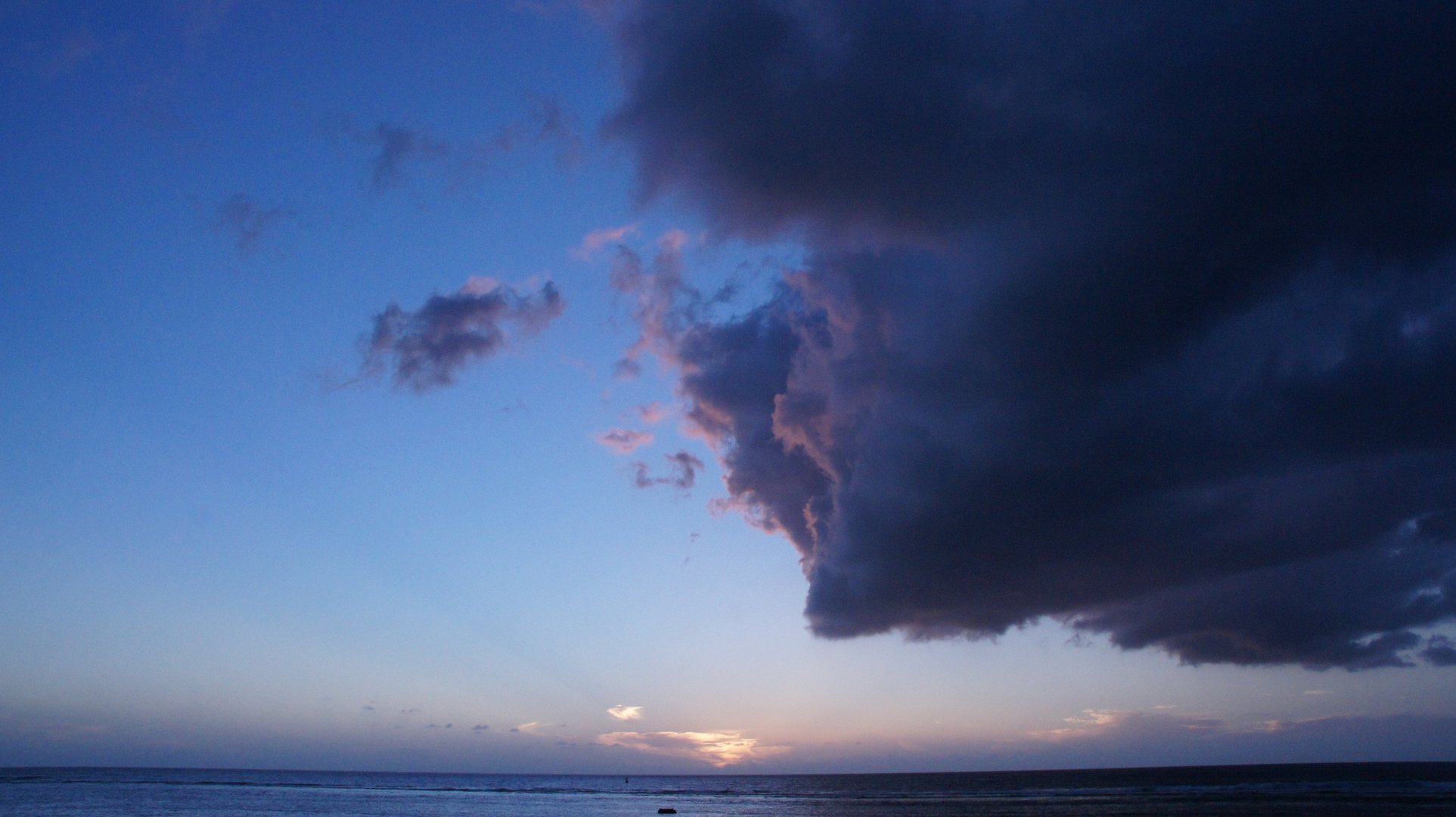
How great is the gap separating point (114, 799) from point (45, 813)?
36.5 meters

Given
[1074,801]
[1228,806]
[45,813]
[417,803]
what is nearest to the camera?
[45,813]

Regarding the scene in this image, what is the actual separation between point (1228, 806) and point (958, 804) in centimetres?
3047

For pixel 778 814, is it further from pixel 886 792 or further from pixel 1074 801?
pixel 886 792

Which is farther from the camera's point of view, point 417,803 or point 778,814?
point 417,803

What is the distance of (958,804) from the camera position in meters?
98.6

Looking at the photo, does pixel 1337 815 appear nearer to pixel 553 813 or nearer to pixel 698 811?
pixel 698 811

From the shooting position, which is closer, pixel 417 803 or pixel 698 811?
pixel 698 811

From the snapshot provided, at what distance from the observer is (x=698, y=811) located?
324ft

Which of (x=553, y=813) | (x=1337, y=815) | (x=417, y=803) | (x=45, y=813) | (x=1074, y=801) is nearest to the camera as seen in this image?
(x=1337, y=815)

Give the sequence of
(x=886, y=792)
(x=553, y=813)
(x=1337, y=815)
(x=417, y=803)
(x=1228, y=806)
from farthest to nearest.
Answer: (x=886, y=792) < (x=417, y=803) < (x=553, y=813) < (x=1228, y=806) < (x=1337, y=815)

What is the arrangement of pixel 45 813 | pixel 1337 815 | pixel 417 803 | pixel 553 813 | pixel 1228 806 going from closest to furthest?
pixel 1337 815 < pixel 45 813 < pixel 1228 806 < pixel 553 813 < pixel 417 803

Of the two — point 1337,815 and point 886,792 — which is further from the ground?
point 1337,815

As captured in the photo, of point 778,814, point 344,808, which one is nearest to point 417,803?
point 344,808

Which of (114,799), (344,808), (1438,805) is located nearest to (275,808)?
(344,808)
